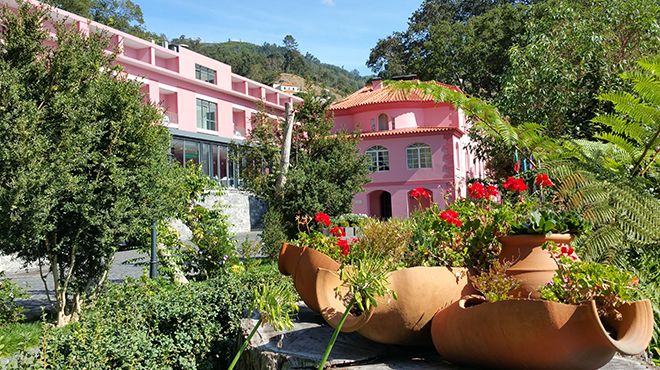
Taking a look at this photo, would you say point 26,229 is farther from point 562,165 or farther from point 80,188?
point 562,165

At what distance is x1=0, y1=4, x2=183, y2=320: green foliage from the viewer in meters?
5.92

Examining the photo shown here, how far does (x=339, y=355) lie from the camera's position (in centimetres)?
359

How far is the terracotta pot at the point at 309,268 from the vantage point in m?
3.94

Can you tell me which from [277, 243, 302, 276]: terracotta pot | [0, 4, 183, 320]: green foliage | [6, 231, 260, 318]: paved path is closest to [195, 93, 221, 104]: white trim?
[6, 231, 260, 318]: paved path

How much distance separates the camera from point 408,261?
400cm

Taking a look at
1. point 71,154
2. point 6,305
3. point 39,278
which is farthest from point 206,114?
point 71,154

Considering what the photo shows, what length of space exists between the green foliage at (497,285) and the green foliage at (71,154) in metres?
4.88

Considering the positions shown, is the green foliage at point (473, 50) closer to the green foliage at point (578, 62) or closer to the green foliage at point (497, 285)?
the green foliage at point (578, 62)

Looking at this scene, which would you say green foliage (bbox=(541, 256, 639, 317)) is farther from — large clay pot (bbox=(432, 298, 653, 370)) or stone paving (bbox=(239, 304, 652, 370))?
stone paving (bbox=(239, 304, 652, 370))

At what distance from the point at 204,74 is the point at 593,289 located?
34263mm

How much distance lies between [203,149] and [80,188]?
80.2 ft

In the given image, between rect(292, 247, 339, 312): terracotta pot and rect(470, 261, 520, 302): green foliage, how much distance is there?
1.12 meters

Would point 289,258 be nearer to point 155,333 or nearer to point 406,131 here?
point 155,333

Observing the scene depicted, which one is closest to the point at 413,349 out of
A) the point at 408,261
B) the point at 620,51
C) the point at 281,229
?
the point at 408,261
